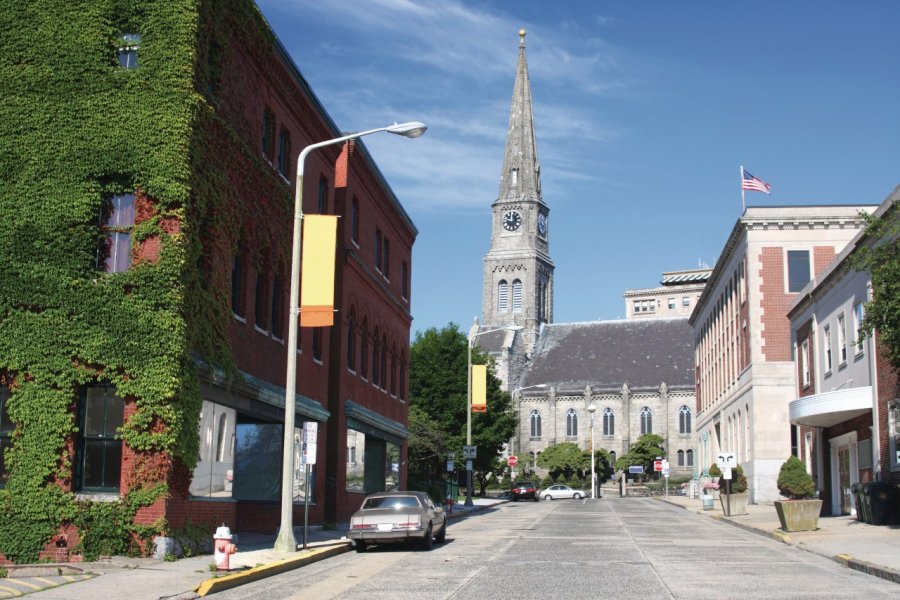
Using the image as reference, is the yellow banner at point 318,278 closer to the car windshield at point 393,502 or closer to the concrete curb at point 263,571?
the car windshield at point 393,502

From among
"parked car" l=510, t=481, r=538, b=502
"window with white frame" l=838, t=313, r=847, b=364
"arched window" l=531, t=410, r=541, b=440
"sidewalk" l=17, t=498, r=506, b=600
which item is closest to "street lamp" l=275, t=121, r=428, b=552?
"sidewalk" l=17, t=498, r=506, b=600

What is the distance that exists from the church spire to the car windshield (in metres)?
120

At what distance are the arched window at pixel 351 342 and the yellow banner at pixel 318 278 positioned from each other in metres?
11.3

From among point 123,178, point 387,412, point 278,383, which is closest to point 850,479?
point 387,412

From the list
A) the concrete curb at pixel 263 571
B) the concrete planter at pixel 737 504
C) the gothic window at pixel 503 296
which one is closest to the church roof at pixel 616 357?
the gothic window at pixel 503 296

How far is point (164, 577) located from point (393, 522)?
7.48m

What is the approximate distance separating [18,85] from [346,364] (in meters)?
15.3

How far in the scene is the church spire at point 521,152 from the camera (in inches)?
5620

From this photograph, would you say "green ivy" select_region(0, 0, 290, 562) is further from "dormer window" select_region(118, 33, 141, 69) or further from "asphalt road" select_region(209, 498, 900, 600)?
"asphalt road" select_region(209, 498, 900, 600)

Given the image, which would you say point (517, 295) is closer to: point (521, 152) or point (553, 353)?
point (553, 353)

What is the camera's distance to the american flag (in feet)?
160

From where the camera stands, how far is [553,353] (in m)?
132

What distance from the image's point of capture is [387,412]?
4097cm

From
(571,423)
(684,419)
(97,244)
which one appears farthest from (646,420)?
(97,244)
